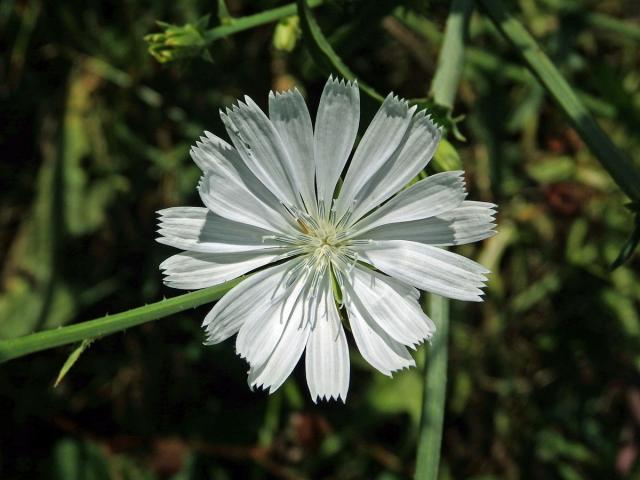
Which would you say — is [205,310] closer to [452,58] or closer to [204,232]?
[204,232]

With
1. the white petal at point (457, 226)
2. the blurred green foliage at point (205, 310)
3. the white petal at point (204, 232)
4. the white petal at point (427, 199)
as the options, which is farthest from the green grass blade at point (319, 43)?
the blurred green foliage at point (205, 310)

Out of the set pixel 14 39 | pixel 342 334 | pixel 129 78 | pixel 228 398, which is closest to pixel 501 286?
pixel 228 398

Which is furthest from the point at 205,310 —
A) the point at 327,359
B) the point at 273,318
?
the point at 327,359

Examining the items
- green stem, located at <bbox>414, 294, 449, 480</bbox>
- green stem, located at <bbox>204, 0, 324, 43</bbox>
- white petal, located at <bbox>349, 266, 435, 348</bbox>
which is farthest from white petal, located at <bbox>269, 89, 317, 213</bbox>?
green stem, located at <bbox>414, 294, 449, 480</bbox>

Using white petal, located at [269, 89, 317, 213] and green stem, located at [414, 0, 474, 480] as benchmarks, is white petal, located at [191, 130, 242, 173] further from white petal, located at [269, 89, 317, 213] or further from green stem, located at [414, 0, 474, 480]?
green stem, located at [414, 0, 474, 480]

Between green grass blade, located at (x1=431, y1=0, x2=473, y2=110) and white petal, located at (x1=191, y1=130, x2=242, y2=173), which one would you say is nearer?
white petal, located at (x1=191, y1=130, x2=242, y2=173)

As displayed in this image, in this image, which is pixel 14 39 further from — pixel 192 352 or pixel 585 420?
pixel 585 420

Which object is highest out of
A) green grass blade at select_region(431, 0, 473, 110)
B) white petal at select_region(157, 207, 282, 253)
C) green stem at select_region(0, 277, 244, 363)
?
green grass blade at select_region(431, 0, 473, 110)
